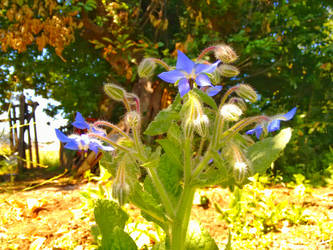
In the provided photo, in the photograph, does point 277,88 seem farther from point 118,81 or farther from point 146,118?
point 118,81

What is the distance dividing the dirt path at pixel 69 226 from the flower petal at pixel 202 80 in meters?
1.08

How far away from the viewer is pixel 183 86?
2.89 ft

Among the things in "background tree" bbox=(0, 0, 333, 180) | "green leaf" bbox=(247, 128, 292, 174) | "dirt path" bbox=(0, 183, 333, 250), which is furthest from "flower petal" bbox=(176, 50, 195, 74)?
"background tree" bbox=(0, 0, 333, 180)

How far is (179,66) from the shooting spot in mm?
864

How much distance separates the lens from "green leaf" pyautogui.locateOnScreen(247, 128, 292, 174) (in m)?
0.92

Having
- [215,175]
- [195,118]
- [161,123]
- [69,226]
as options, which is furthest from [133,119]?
[69,226]

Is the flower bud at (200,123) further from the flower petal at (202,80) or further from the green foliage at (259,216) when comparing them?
the green foliage at (259,216)

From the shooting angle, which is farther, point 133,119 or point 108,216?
point 108,216

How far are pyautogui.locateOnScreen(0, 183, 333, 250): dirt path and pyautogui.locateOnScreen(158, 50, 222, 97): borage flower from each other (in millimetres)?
1018

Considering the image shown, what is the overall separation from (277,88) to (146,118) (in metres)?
1.81

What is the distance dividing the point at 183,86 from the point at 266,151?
1.13 feet

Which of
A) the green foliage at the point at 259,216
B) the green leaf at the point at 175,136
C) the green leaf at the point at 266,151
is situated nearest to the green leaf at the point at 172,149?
the green leaf at the point at 175,136

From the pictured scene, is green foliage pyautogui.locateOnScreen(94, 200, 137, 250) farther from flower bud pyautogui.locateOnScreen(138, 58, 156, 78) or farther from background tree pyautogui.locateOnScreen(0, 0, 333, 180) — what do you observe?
background tree pyautogui.locateOnScreen(0, 0, 333, 180)

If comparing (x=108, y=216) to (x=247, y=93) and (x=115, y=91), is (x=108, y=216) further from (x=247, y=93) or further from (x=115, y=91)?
(x=247, y=93)
